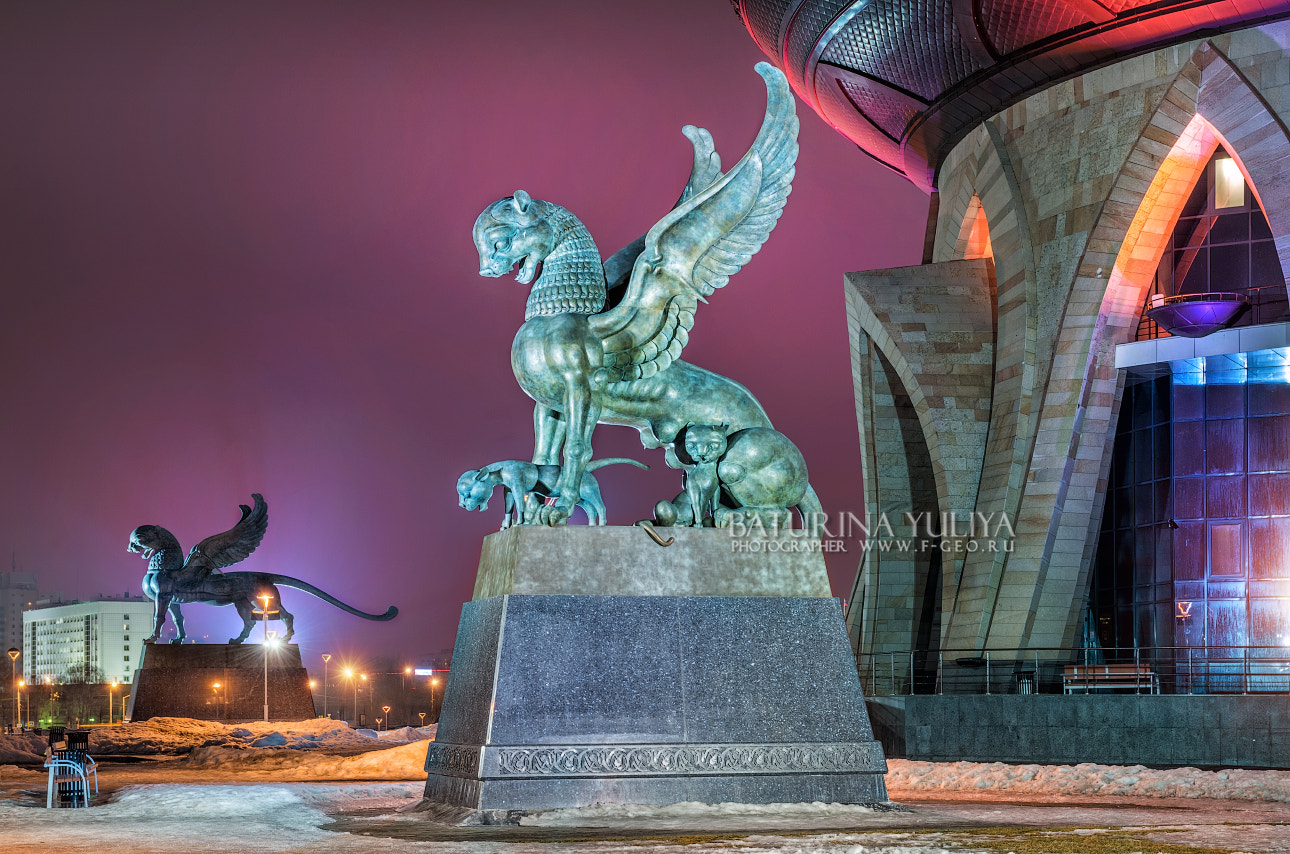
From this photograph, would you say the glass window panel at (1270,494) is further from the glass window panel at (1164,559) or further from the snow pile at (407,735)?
the snow pile at (407,735)

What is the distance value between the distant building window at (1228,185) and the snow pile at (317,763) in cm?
1746

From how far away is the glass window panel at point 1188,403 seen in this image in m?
24.3

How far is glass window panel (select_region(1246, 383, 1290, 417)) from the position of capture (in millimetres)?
23438

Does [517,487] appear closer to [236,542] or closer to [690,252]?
[690,252]

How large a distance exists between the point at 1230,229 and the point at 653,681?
19354mm

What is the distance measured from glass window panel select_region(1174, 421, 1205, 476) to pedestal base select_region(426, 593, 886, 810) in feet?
54.7

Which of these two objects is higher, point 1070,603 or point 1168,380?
point 1168,380

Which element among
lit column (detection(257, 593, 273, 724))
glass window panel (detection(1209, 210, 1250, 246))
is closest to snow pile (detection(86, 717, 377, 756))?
lit column (detection(257, 593, 273, 724))

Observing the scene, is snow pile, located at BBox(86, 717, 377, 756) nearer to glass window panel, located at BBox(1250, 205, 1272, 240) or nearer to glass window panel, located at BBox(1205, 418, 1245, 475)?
glass window panel, located at BBox(1205, 418, 1245, 475)

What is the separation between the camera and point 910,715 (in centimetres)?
1914

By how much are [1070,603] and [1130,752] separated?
20.2 ft

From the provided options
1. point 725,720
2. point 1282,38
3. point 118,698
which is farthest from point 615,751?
point 118,698

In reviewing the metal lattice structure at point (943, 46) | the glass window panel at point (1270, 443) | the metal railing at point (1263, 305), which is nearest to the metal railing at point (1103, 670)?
the glass window panel at point (1270, 443)

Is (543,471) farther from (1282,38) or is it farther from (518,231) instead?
(1282,38)
